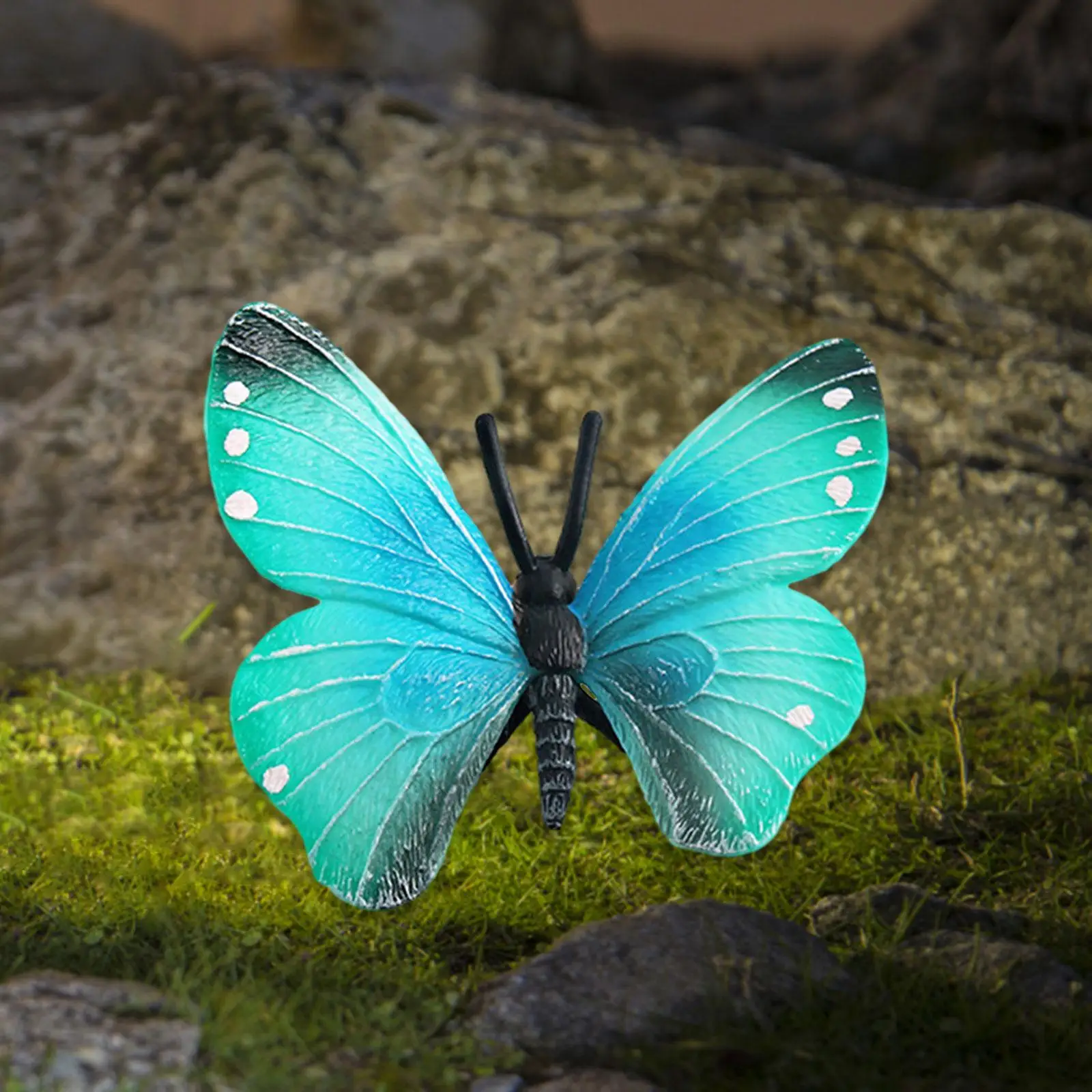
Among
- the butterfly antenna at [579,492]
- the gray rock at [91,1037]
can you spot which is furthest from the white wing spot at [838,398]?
the gray rock at [91,1037]

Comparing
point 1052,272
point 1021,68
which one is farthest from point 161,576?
point 1021,68

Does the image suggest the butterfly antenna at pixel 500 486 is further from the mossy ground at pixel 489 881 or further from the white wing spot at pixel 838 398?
the mossy ground at pixel 489 881

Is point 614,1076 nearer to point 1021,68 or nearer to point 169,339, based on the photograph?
point 169,339

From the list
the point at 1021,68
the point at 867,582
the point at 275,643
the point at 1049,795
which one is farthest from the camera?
the point at 1021,68

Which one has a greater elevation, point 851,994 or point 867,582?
point 867,582

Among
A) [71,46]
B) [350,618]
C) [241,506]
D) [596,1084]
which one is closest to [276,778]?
[350,618]

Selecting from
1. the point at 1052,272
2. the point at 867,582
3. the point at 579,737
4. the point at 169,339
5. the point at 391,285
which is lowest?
the point at 579,737

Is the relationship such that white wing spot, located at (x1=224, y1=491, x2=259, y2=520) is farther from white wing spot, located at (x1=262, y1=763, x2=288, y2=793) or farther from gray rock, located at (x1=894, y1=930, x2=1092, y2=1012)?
gray rock, located at (x1=894, y1=930, x2=1092, y2=1012)

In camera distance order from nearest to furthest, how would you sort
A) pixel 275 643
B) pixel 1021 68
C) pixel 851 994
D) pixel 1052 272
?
pixel 851 994, pixel 275 643, pixel 1052 272, pixel 1021 68
